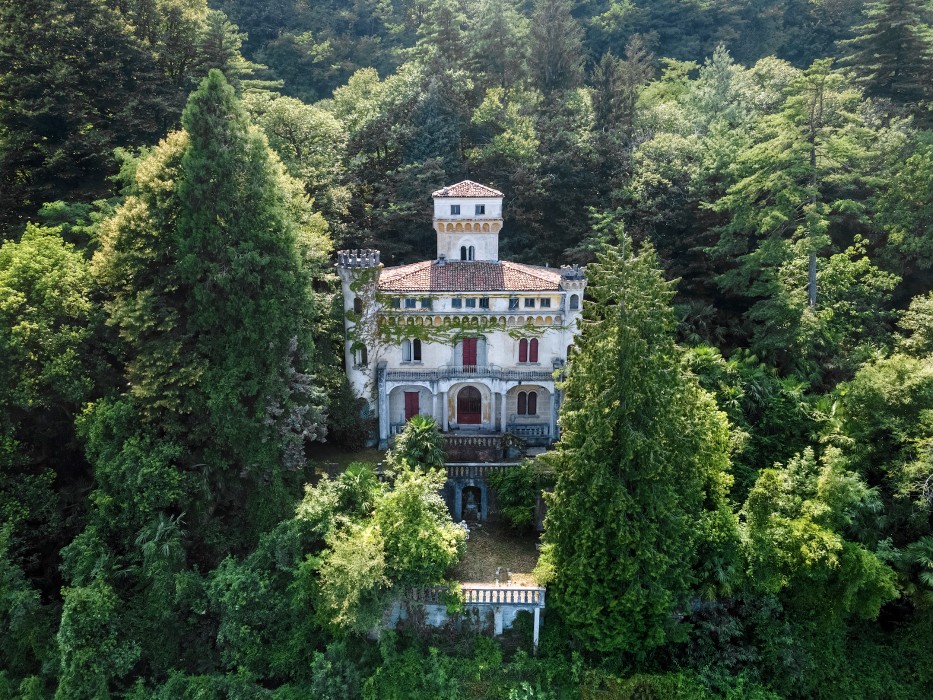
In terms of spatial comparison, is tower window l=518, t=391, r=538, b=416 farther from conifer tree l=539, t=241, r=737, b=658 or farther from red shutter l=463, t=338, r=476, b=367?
conifer tree l=539, t=241, r=737, b=658

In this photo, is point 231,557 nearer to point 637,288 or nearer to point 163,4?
point 637,288

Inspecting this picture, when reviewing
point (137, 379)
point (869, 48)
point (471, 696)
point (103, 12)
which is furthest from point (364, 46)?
point (471, 696)

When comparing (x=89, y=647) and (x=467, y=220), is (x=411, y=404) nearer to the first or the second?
(x=467, y=220)

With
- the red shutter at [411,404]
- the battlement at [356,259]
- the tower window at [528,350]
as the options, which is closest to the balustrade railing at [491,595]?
the red shutter at [411,404]

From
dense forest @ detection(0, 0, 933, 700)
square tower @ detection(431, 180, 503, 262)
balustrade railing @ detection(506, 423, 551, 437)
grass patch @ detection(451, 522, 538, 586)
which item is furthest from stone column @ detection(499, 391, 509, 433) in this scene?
square tower @ detection(431, 180, 503, 262)

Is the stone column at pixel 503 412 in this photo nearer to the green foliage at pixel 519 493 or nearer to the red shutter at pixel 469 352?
the red shutter at pixel 469 352

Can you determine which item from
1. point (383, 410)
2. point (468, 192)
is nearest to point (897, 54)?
point (468, 192)
